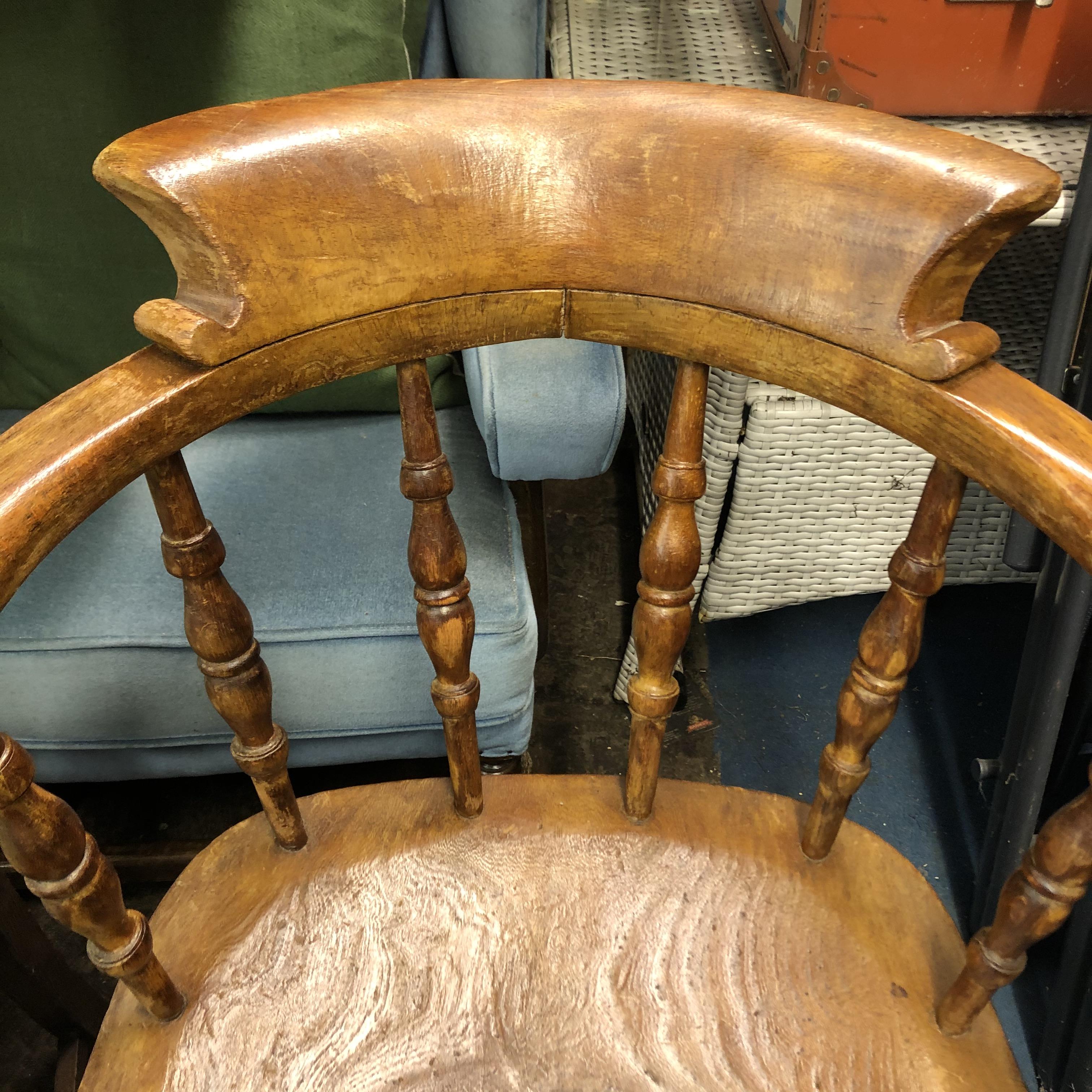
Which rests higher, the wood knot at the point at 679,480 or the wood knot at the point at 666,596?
the wood knot at the point at 679,480

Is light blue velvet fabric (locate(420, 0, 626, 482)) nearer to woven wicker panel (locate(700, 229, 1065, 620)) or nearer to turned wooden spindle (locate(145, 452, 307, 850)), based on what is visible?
woven wicker panel (locate(700, 229, 1065, 620))

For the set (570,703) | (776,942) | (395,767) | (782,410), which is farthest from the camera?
(570,703)

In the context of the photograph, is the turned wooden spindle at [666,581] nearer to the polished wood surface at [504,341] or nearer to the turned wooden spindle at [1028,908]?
the polished wood surface at [504,341]

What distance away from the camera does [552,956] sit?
578 millimetres

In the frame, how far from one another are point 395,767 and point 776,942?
798mm

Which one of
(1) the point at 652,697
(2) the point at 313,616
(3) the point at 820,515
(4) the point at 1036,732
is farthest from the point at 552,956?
(3) the point at 820,515

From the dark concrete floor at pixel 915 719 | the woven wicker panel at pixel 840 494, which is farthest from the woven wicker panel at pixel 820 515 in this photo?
the dark concrete floor at pixel 915 719

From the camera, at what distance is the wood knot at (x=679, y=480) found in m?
0.55

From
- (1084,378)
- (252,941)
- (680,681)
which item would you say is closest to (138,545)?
(252,941)

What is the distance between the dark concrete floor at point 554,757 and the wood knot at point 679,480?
27.8 inches

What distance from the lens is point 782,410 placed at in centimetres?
107

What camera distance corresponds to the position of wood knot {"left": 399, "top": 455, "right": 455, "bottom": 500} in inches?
22.0

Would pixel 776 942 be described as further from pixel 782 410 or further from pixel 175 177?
pixel 782 410

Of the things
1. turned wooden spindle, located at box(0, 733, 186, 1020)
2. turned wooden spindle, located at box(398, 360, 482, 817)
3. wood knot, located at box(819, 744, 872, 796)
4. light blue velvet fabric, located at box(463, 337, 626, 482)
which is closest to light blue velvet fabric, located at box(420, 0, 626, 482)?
light blue velvet fabric, located at box(463, 337, 626, 482)
